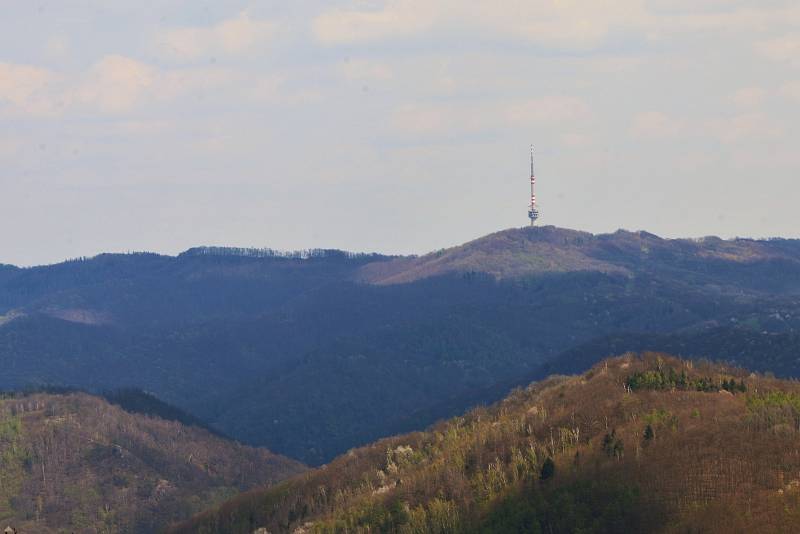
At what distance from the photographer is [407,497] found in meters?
188

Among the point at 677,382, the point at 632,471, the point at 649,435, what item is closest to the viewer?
the point at 632,471

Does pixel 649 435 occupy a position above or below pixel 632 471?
above

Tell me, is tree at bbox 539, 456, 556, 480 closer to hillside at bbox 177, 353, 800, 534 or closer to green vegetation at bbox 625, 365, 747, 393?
hillside at bbox 177, 353, 800, 534

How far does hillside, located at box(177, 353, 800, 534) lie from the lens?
144 meters

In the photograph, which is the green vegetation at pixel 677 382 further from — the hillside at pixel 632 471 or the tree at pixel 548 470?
the tree at pixel 548 470

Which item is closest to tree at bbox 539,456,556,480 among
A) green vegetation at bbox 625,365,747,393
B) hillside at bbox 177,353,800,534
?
hillside at bbox 177,353,800,534

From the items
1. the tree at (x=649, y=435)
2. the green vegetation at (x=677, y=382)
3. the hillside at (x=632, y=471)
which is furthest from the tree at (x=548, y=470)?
the green vegetation at (x=677, y=382)

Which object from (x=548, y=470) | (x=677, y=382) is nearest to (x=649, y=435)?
(x=548, y=470)

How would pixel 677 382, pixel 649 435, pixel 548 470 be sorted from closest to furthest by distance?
pixel 649 435, pixel 548 470, pixel 677 382

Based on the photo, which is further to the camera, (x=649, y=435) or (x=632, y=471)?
(x=649, y=435)

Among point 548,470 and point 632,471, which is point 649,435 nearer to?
point 632,471

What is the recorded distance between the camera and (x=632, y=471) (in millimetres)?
157375

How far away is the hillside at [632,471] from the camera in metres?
144

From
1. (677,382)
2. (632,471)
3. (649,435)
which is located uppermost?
(677,382)
